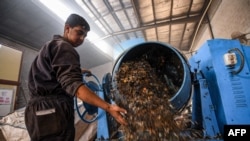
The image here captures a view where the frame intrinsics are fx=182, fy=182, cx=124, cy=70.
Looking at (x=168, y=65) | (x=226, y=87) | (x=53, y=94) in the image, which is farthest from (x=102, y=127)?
(x=226, y=87)

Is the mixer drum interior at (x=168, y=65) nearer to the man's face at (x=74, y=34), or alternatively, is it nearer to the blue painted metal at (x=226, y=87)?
the blue painted metal at (x=226, y=87)

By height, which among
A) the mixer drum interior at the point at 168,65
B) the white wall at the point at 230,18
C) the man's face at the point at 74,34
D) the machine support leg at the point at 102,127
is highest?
the white wall at the point at 230,18

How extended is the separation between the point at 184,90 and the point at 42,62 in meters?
1.14

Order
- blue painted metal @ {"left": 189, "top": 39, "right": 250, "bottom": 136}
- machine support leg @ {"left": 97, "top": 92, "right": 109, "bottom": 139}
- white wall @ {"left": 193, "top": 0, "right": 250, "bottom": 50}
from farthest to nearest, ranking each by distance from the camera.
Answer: white wall @ {"left": 193, "top": 0, "right": 250, "bottom": 50} < machine support leg @ {"left": 97, "top": 92, "right": 109, "bottom": 139} < blue painted metal @ {"left": 189, "top": 39, "right": 250, "bottom": 136}

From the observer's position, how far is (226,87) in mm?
1363

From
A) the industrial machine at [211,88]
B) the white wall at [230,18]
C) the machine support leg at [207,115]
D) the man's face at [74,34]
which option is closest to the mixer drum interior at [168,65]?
the industrial machine at [211,88]

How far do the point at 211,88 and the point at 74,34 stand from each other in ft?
4.00

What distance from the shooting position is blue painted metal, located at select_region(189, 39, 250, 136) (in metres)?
1.30

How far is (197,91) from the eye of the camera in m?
1.72

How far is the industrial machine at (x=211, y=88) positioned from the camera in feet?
4.32

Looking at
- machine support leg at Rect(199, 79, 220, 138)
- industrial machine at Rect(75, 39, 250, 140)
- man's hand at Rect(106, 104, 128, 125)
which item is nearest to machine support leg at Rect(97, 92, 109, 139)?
industrial machine at Rect(75, 39, 250, 140)

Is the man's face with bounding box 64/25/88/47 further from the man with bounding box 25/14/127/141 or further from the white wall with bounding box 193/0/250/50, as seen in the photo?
the white wall with bounding box 193/0/250/50

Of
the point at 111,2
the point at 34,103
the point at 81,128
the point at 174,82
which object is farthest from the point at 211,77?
the point at 111,2

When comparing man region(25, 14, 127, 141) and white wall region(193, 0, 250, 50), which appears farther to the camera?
white wall region(193, 0, 250, 50)
